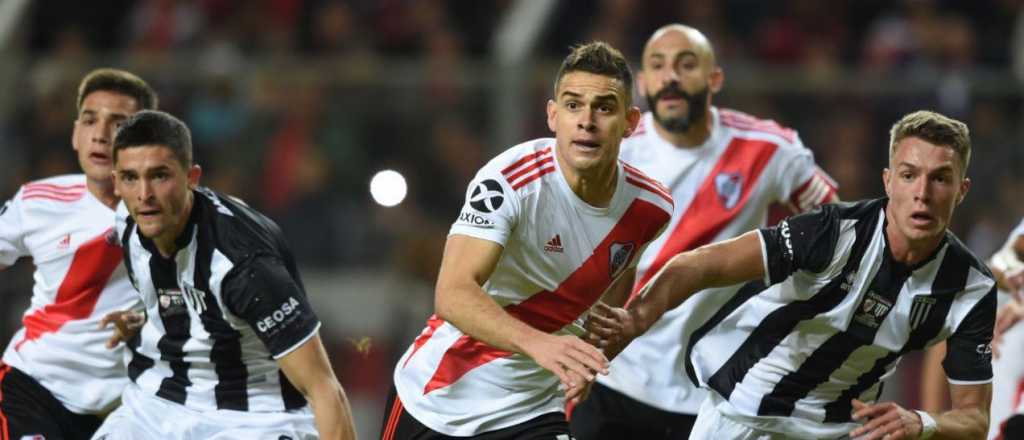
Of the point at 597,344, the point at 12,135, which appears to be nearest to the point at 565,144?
the point at 597,344

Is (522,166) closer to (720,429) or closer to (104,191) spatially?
(720,429)

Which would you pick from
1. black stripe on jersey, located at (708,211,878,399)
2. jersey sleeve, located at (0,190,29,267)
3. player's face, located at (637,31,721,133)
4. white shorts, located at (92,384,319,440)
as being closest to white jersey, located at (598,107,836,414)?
player's face, located at (637,31,721,133)

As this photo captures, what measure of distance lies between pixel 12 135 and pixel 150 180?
5.16 m

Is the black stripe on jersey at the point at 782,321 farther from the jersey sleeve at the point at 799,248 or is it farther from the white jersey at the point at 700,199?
the white jersey at the point at 700,199

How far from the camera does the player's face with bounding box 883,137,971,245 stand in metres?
4.93

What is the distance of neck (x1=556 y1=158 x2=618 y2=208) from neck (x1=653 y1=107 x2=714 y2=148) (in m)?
1.70

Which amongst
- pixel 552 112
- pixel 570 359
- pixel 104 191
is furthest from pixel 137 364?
pixel 570 359

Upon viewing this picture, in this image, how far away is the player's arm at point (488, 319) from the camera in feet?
14.4

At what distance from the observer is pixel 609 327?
482 cm

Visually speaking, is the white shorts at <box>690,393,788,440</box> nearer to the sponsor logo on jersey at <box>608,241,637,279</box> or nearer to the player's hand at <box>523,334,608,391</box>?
the sponsor logo on jersey at <box>608,241,637,279</box>

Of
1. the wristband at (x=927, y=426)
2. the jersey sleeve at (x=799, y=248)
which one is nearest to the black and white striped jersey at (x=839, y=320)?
the jersey sleeve at (x=799, y=248)

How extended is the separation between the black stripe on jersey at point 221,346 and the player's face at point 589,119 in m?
1.23

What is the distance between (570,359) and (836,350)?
3.97 feet

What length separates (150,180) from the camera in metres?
5.12
